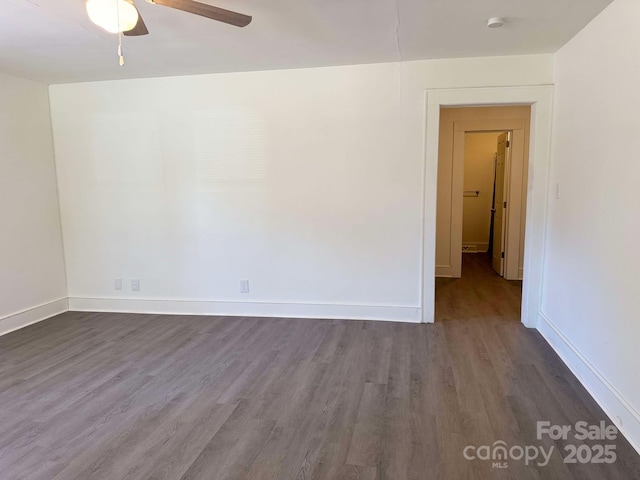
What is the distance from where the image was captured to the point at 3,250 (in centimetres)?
359

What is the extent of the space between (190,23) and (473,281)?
4.39 metres

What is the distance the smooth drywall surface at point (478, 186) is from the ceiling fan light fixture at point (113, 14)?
6.57 meters

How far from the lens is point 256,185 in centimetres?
379

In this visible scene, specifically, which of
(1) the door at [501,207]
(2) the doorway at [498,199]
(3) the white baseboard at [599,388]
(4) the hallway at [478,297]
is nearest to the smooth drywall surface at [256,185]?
(4) the hallway at [478,297]

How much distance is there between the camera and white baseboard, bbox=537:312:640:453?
1968 millimetres

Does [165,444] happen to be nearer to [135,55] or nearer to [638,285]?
[638,285]

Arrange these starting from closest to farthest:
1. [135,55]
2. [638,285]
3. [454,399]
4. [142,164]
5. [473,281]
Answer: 1. [638,285]
2. [454,399]
3. [135,55]
4. [142,164]
5. [473,281]

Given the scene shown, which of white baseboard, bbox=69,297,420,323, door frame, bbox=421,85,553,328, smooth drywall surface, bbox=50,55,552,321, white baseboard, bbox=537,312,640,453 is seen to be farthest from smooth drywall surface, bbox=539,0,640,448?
white baseboard, bbox=69,297,420,323

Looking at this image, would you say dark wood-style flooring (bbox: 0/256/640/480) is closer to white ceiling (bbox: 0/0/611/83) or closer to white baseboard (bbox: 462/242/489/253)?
white ceiling (bbox: 0/0/611/83)

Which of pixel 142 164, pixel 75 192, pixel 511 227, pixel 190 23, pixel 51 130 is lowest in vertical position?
pixel 511 227

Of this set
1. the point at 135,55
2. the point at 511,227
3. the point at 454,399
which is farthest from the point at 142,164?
the point at 511,227

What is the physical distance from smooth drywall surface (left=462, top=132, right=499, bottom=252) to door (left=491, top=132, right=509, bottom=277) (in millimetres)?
1575

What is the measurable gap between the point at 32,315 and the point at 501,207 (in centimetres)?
586

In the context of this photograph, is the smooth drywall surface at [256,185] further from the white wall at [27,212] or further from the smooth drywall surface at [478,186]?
the smooth drywall surface at [478,186]
